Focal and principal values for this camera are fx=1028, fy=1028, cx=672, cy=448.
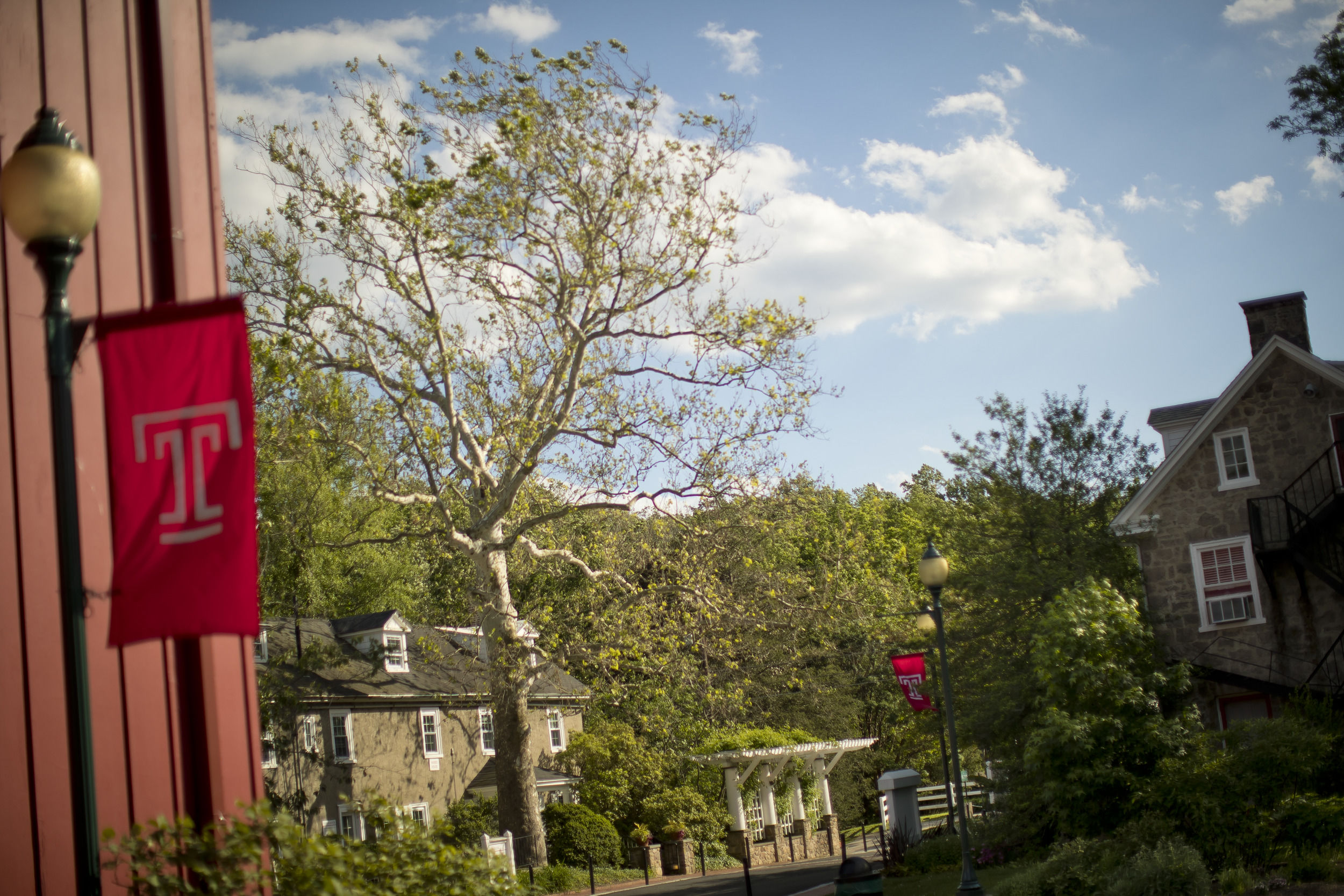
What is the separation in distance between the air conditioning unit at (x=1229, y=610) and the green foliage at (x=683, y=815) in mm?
13915

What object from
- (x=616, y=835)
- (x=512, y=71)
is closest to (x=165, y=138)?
(x=512, y=71)

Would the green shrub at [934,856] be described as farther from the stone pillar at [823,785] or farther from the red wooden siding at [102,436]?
the red wooden siding at [102,436]

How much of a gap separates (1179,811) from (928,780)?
2981 centimetres

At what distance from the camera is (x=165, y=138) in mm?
6992

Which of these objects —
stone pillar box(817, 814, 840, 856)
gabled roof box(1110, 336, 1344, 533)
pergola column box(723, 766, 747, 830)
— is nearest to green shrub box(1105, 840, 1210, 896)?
gabled roof box(1110, 336, 1344, 533)

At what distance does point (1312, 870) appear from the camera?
12195 mm

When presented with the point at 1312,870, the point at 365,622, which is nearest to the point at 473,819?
the point at 365,622

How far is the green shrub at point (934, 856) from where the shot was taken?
19219mm

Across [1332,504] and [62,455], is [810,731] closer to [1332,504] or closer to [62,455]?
Answer: [1332,504]

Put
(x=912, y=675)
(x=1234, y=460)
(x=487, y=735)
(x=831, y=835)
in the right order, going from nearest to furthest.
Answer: (x=912, y=675) < (x=1234, y=460) < (x=831, y=835) < (x=487, y=735)

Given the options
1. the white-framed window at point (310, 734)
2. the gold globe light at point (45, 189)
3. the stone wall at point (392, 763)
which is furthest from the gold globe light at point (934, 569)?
the white-framed window at point (310, 734)

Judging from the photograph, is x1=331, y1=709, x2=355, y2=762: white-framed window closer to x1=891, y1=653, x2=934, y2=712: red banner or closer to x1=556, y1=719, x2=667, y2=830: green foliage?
x1=556, y1=719, x2=667, y2=830: green foliage

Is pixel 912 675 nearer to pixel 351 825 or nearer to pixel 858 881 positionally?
pixel 858 881

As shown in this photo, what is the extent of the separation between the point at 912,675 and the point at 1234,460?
938 cm
